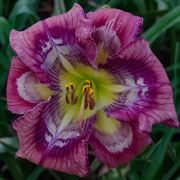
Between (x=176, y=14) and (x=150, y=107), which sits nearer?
(x=150, y=107)

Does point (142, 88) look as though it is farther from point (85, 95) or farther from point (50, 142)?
point (50, 142)

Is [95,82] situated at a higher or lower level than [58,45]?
lower

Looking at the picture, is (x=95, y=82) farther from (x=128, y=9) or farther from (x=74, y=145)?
(x=128, y=9)

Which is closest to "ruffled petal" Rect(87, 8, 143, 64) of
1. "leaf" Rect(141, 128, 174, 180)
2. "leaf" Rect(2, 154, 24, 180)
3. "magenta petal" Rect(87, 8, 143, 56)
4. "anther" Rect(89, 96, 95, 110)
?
"magenta petal" Rect(87, 8, 143, 56)

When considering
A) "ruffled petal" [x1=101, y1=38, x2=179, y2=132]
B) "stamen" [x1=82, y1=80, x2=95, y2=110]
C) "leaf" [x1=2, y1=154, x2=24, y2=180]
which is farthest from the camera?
"leaf" [x1=2, y1=154, x2=24, y2=180]

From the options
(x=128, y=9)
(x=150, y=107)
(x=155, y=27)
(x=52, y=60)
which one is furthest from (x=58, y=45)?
(x=128, y=9)

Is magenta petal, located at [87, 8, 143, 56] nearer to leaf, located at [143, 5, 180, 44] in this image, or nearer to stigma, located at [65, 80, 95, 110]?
stigma, located at [65, 80, 95, 110]

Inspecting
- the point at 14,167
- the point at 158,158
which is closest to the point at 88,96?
the point at 158,158
